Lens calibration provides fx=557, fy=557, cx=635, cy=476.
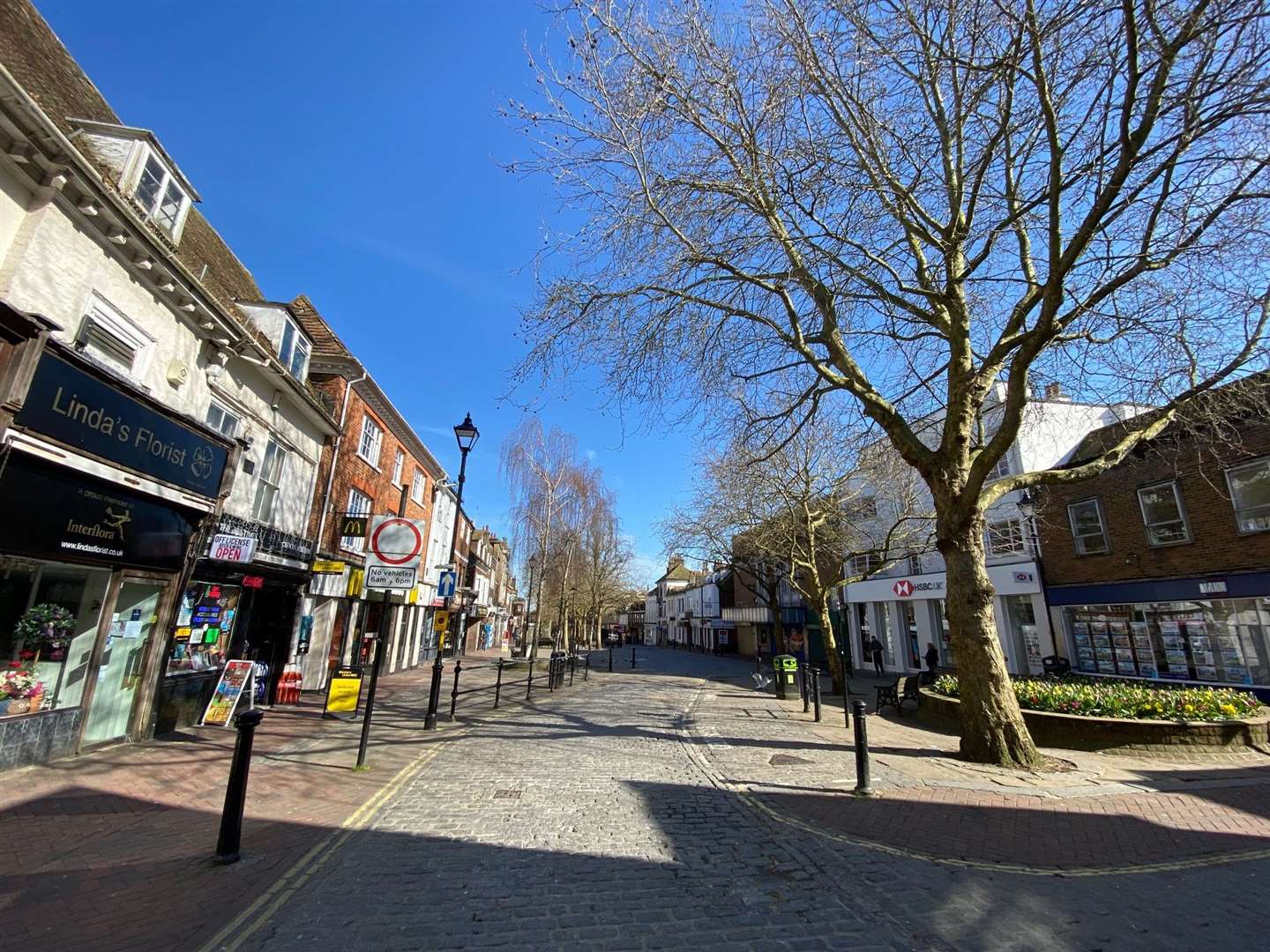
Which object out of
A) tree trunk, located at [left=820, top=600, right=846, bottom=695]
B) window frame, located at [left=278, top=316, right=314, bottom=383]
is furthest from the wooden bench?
window frame, located at [left=278, top=316, right=314, bottom=383]

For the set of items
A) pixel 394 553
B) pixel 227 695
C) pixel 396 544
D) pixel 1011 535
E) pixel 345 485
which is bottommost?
pixel 227 695

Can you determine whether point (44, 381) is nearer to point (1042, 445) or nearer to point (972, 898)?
point (972, 898)

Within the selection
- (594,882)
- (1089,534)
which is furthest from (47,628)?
(1089,534)

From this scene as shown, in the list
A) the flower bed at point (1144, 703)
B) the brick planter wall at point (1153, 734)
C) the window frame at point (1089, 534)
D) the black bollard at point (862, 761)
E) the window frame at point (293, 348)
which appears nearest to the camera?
the black bollard at point (862, 761)

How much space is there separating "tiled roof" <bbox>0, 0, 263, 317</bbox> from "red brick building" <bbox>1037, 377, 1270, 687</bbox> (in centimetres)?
2031

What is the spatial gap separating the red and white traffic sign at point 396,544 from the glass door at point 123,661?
352 centimetres

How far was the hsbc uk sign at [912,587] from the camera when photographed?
2422 centimetres

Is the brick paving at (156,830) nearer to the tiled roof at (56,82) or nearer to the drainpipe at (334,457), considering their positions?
the drainpipe at (334,457)

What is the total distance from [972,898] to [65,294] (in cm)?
1108

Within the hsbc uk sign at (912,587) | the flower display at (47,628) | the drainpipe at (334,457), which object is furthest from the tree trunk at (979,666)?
the hsbc uk sign at (912,587)

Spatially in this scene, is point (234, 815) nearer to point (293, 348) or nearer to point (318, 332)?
point (293, 348)

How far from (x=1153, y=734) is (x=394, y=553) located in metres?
12.0

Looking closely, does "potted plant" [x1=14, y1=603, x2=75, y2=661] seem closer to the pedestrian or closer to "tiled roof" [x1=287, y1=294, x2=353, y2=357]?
"tiled roof" [x1=287, y1=294, x2=353, y2=357]

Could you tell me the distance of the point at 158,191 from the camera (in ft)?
28.8
